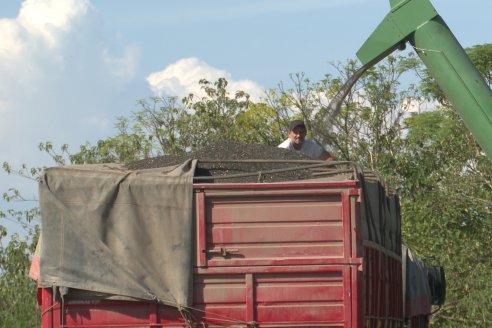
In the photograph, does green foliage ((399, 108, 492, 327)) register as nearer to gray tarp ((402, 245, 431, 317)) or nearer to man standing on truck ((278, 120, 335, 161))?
gray tarp ((402, 245, 431, 317))

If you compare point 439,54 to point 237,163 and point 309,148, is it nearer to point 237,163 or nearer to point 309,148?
point 237,163

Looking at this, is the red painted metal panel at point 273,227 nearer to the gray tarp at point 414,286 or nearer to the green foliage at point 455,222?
the gray tarp at point 414,286

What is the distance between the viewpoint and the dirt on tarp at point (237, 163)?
8062mm

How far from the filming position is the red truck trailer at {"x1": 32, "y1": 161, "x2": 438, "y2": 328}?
7.54 m

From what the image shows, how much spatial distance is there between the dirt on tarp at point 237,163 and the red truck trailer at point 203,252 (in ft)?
1.07

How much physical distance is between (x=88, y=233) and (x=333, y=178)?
179 centimetres

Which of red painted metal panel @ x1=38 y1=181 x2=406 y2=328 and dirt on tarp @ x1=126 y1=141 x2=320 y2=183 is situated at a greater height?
dirt on tarp @ x1=126 y1=141 x2=320 y2=183

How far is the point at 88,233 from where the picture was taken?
7711 millimetres

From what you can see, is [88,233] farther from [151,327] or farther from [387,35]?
[387,35]

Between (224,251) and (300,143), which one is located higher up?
(300,143)

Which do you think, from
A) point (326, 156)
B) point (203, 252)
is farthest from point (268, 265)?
point (326, 156)

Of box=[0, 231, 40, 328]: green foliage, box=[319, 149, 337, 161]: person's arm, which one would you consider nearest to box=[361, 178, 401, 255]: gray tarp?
box=[319, 149, 337, 161]: person's arm

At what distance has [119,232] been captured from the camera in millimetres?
7730

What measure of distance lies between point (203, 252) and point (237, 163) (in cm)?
94
